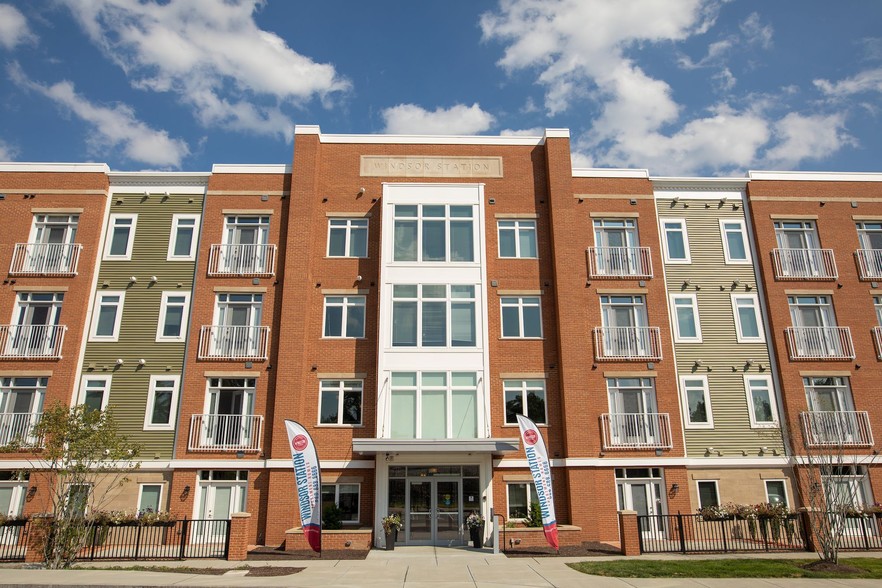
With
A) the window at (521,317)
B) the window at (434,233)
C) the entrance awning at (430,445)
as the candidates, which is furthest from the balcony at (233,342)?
the window at (521,317)

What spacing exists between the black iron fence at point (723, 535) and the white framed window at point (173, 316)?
16.5 meters

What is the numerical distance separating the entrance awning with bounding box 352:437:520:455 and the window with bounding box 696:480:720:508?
706 cm

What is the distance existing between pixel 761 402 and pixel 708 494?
387 cm

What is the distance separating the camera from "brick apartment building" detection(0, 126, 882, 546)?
2055 centimetres

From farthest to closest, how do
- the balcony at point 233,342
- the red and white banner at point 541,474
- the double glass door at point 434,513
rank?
the balcony at point 233,342
the double glass door at point 434,513
the red and white banner at point 541,474

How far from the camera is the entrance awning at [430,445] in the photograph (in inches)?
754

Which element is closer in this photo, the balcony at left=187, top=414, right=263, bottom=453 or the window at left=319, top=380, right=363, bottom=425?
the balcony at left=187, top=414, right=263, bottom=453

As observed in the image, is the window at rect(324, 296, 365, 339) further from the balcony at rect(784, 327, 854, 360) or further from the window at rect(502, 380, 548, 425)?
the balcony at rect(784, 327, 854, 360)

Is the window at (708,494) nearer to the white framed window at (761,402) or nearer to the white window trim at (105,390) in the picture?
the white framed window at (761,402)

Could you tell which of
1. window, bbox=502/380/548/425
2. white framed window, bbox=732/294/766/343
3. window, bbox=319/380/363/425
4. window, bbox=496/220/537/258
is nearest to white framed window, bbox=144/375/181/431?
window, bbox=319/380/363/425

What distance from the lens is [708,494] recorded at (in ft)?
69.7

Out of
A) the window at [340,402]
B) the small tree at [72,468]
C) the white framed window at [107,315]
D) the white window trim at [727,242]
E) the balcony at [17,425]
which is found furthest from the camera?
the white window trim at [727,242]

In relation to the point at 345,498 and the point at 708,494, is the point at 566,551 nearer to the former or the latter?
the point at 708,494

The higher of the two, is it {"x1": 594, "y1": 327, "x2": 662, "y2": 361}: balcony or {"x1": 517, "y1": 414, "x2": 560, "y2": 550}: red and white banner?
{"x1": 594, "y1": 327, "x2": 662, "y2": 361}: balcony
